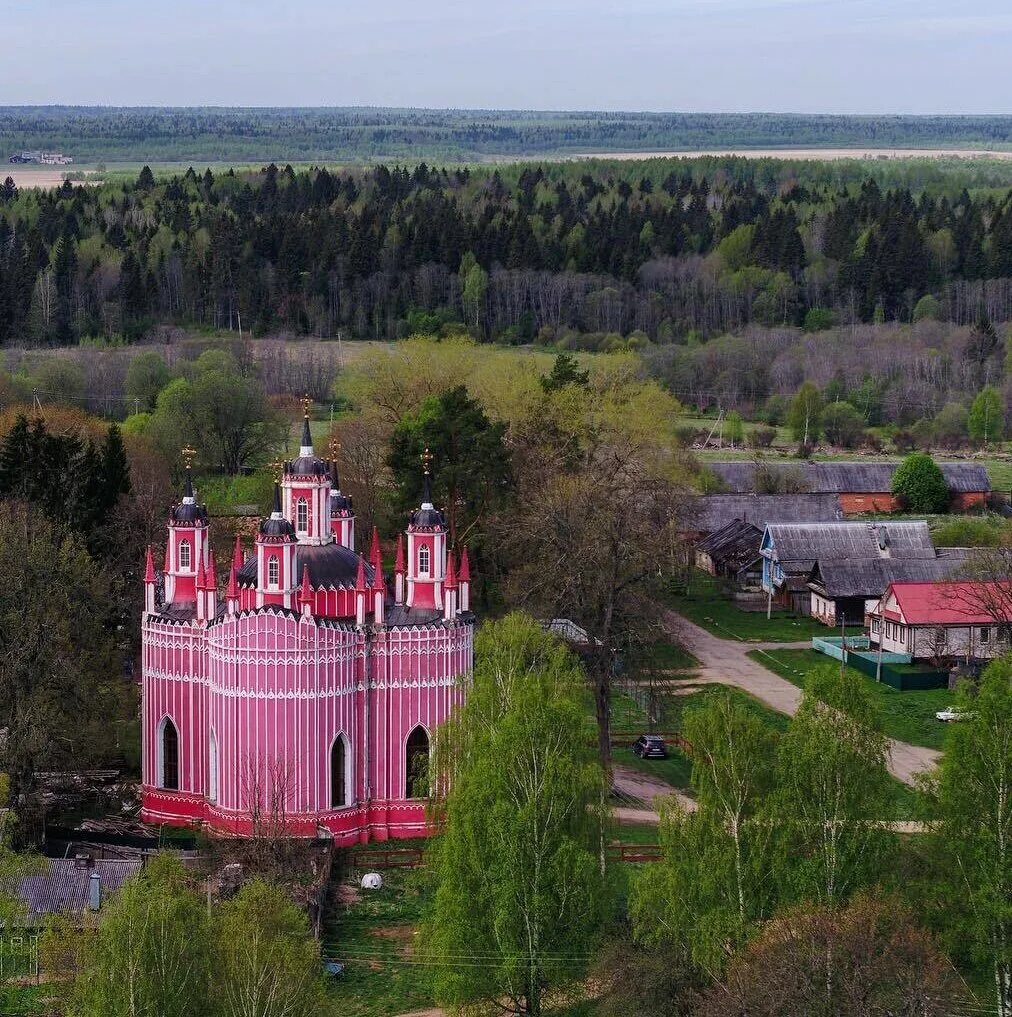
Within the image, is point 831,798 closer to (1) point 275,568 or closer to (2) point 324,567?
(1) point 275,568

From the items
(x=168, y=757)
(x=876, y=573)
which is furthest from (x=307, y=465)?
(x=876, y=573)

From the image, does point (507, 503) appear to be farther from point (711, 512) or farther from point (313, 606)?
point (313, 606)

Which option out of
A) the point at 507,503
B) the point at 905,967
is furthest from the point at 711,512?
the point at 905,967

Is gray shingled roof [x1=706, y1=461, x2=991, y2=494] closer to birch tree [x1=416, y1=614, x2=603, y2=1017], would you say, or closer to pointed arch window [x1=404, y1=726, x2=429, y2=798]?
pointed arch window [x1=404, y1=726, x2=429, y2=798]

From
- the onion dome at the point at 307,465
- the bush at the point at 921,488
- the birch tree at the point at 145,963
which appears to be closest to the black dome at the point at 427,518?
the onion dome at the point at 307,465

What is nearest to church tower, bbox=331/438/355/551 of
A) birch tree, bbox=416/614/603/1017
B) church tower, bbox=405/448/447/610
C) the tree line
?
church tower, bbox=405/448/447/610

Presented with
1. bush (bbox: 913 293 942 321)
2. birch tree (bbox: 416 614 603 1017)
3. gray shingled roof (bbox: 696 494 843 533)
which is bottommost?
gray shingled roof (bbox: 696 494 843 533)
